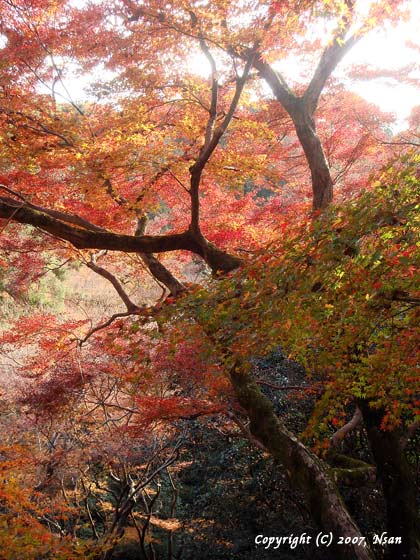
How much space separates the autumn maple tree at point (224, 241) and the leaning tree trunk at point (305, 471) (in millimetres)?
17

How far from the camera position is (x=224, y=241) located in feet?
22.4

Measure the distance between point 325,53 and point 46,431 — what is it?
6.72 meters

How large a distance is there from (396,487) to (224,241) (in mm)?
3811

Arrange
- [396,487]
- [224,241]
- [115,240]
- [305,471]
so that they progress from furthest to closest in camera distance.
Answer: [224,241], [115,240], [396,487], [305,471]

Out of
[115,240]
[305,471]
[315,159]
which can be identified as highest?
[315,159]

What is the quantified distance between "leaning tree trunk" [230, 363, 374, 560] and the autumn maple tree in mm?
17

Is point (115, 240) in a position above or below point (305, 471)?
above

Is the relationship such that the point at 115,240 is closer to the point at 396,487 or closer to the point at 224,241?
the point at 224,241

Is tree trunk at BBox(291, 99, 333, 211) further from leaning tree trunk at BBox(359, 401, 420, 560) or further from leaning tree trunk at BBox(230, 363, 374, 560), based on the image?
leaning tree trunk at BBox(359, 401, 420, 560)

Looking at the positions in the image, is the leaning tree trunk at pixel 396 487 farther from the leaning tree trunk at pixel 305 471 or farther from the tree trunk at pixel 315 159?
the tree trunk at pixel 315 159

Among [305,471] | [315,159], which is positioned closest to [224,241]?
[315,159]

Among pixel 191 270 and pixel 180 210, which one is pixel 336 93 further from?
pixel 191 270

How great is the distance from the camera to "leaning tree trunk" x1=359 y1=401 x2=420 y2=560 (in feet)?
14.7

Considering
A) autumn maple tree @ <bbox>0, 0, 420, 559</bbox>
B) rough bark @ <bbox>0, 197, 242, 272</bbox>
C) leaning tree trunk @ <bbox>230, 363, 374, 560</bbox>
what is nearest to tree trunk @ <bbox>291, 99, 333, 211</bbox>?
autumn maple tree @ <bbox>0, 0, 420, 559</bbox>
